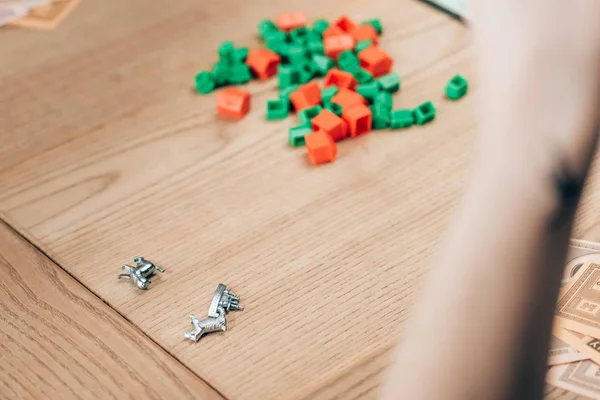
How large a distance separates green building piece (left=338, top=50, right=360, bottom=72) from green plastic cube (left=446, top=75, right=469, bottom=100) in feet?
0.42

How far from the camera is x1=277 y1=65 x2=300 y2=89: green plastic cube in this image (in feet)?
3.03

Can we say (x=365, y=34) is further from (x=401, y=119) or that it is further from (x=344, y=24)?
(x=401, y=119)

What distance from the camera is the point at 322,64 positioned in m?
0.95

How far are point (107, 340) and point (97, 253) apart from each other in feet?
0.39

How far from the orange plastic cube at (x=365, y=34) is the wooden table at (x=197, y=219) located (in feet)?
0.08

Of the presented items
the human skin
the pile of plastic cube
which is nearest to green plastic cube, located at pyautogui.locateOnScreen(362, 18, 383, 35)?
the pile of plastic cube

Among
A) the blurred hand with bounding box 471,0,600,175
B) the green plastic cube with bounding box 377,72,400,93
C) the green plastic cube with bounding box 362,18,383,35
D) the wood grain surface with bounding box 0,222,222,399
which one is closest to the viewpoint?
the blurred hand with bounding box 471,0,600,175

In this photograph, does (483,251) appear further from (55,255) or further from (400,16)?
(400,16)

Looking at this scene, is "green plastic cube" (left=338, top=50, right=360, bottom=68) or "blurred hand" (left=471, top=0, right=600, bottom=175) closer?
"blurred hand" (left=471, top=0, right=600, bottom=175)

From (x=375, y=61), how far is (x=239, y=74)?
0.58ft

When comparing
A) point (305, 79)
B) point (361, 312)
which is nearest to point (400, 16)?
point (305, 79)

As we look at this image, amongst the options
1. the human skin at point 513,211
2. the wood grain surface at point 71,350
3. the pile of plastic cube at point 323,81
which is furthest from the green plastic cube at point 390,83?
the human skin at point 513,211

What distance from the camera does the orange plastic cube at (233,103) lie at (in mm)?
878

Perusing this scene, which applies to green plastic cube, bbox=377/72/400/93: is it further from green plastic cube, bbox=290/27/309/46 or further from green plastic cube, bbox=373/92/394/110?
green plastic cube, bbox=290/27/309/46
